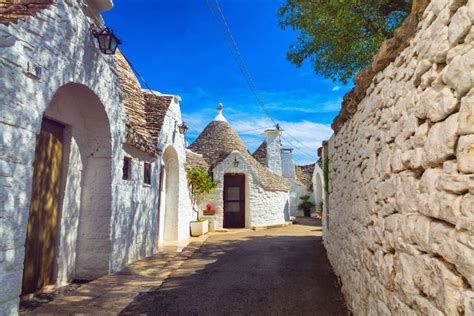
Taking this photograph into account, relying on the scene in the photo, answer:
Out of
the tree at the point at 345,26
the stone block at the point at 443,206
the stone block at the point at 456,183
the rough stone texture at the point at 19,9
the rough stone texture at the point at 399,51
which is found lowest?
the stone block at the point at 443,206

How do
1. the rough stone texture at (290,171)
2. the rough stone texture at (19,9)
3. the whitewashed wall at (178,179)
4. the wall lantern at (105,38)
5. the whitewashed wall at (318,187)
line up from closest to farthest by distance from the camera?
1. the rough stone texture at (19,9)
2. the wall lantern at (105,38)
3. the whitewashed wall at (178,179)
4. the rough stone texture at (290,171)
5. the whitewashed wall at (318,187)

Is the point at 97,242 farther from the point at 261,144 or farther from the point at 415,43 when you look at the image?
the point at 261,144

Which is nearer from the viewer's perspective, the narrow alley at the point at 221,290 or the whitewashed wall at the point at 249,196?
the narrow alley at the point at 221,290

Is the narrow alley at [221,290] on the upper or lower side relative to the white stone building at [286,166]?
lower

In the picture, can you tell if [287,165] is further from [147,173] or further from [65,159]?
[65,159]

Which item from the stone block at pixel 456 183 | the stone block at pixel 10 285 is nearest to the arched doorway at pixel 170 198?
the stone block at pixel 10 285

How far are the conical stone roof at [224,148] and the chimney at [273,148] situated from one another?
6.83ft

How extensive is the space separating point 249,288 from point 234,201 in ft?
34.6

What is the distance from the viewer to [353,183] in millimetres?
4184

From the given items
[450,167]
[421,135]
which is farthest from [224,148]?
[450,167]

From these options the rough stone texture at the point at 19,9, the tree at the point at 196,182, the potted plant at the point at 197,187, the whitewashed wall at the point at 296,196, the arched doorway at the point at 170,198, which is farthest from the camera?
the whitewashed wall at the point at 296,196

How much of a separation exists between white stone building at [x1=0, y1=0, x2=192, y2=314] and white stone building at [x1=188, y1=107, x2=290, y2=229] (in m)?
6.83

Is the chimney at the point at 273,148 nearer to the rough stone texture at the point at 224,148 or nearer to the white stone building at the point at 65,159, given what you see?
the rough stone texture at the point at 224,148

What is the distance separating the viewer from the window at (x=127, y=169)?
6.67 meters
